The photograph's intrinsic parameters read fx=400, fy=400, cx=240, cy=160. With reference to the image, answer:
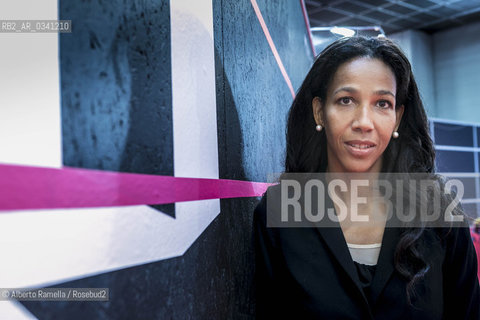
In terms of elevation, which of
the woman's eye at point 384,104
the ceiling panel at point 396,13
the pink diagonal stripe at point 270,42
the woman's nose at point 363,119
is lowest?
the woman's nose at point 363,119

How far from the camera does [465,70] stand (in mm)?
8383

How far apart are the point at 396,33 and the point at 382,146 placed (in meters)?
8.36

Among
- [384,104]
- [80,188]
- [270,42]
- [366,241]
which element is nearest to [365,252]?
[366,241]

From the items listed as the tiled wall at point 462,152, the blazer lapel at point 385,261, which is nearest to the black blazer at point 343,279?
the blazer lapel at point 385,261

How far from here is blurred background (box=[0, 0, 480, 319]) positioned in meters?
0.47

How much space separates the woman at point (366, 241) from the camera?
1025mm

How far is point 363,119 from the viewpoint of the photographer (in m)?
1.08

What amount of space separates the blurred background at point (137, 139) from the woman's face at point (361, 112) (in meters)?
0.29

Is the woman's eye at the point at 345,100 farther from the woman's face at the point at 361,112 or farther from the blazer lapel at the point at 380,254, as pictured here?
the blazer lapel at the point at 380,254

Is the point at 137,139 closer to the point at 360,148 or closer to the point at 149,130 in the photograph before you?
the point at 149,130

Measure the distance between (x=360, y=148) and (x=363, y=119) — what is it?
0.08m

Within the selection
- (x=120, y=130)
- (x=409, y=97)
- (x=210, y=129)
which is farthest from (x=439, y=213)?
(x=120, y=130)

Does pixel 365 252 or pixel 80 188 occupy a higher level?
pixel 80 188

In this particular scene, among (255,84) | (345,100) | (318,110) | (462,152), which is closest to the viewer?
(345,100)
